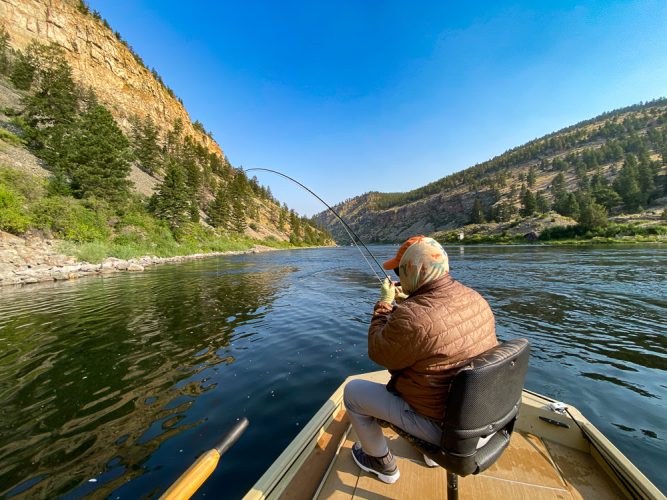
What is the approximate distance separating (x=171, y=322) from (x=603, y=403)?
11.9m

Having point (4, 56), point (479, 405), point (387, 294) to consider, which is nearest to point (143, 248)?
point (387, 294)

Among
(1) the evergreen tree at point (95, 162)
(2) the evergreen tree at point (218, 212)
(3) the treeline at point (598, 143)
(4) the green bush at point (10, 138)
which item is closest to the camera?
(4) the green bush at point (10, 138)

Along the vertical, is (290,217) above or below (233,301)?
above

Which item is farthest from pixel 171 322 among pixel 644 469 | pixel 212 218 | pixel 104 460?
pixel 212 218

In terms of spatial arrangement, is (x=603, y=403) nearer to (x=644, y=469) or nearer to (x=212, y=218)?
(x=644, y=469)

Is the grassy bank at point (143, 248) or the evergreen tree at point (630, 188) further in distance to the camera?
the evergreen tree at point (630, 188)

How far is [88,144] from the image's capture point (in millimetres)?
36250

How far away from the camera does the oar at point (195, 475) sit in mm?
1746

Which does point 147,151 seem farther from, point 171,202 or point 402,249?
point 402,249

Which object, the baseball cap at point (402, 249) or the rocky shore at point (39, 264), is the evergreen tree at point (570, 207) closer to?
the baseball cap at point (402, 249)

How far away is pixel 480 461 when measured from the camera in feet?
6.58

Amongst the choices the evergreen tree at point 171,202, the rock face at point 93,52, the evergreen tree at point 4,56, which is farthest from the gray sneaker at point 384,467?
the rock face at point 93,52

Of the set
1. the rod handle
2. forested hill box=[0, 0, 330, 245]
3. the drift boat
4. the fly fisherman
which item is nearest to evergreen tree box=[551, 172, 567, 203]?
forested hill box=[0, 0, 330, 245]

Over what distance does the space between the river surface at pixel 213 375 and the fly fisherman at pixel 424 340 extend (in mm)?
2376
